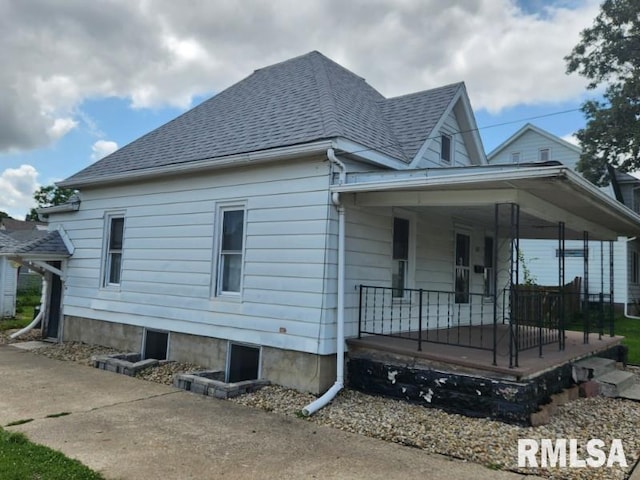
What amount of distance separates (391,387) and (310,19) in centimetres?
763

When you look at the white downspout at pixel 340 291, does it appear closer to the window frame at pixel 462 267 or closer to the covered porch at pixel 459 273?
the covered porch at pixel 459 273


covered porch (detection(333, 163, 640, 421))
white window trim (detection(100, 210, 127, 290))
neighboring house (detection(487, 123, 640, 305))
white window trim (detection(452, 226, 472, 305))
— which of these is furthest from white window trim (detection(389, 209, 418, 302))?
neighboring house (detection(487, 123, 640, 305))

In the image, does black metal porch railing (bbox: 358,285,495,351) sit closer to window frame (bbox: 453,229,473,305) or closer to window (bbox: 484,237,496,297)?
window frame (bbox: 453,229,473,305)

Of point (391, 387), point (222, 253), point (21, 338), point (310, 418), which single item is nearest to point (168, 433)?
point (310, 418)

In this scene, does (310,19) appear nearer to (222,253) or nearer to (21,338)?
(222,253)

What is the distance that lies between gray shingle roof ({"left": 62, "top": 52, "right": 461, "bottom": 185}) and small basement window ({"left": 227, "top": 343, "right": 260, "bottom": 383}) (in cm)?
320

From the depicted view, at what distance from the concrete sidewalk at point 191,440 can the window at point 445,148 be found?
6.20 metres

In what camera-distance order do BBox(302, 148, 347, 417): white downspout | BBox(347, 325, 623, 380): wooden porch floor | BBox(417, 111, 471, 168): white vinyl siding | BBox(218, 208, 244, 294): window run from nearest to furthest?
BBox(347, 325, 623, 380): wooden porch floor, BBox(302, 148, 347, 417): white downspout, BBox(218, 208, 244, 294): window, BBox(417, 111, 471, 168): white vinyl siding

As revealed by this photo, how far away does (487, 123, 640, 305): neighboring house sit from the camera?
61.4 feet

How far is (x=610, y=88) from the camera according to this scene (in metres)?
20.4

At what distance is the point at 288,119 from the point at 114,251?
493 cm

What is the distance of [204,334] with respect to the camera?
789cm

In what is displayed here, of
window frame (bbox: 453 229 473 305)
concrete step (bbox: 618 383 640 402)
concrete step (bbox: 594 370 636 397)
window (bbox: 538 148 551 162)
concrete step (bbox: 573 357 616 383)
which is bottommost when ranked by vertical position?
concrete step (bbox: 618 383 640 402)

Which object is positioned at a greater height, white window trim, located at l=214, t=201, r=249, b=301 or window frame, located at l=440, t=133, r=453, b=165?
window frame, located at l=440, t=133, r=453, b=165
